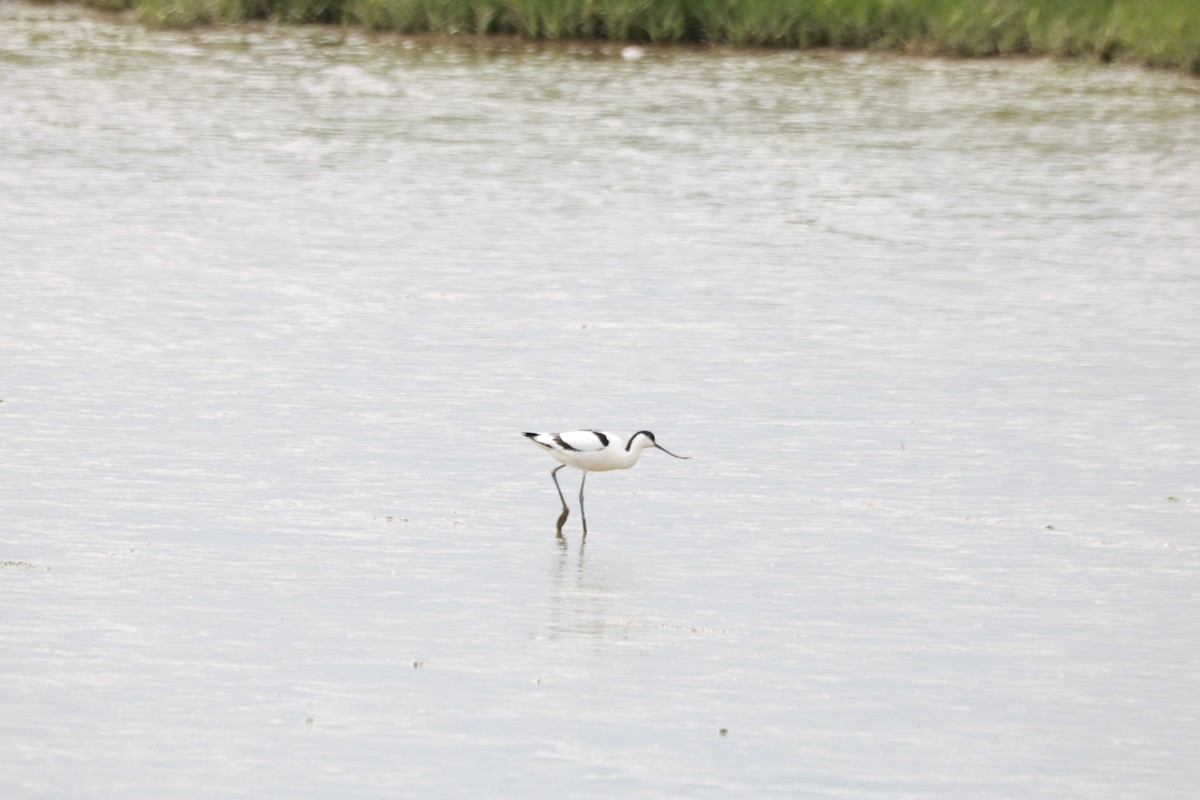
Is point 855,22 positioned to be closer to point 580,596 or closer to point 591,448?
point 591,448

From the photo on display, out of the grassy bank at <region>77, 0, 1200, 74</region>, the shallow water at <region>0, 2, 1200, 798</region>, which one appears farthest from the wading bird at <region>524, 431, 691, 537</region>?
the grassy bank at <region>77, 0, 1200, 74</region>

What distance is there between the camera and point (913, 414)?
11047mm

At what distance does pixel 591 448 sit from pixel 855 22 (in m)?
15.8

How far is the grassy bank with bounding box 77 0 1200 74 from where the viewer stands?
2331 centimetres

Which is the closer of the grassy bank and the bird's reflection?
the bird's reflection

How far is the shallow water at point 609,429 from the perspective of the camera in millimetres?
6758

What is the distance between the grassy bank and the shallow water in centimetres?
273

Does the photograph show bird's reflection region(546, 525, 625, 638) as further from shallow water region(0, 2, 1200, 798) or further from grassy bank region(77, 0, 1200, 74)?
grassy bank region(77, 0, 1200, 74)

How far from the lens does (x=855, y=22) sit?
2395 cm

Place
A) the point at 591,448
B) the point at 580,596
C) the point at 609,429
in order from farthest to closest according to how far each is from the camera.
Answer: the point at 609,429, the point at 591,448, the point at 580,596

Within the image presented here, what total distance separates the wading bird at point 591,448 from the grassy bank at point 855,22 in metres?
15.2

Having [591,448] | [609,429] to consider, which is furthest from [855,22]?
[591,448]

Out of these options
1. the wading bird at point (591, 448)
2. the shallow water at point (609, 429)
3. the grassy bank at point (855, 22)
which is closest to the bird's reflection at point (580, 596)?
the shallow water at point (609, 429)

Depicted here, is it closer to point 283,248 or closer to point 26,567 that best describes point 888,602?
point 26,567
